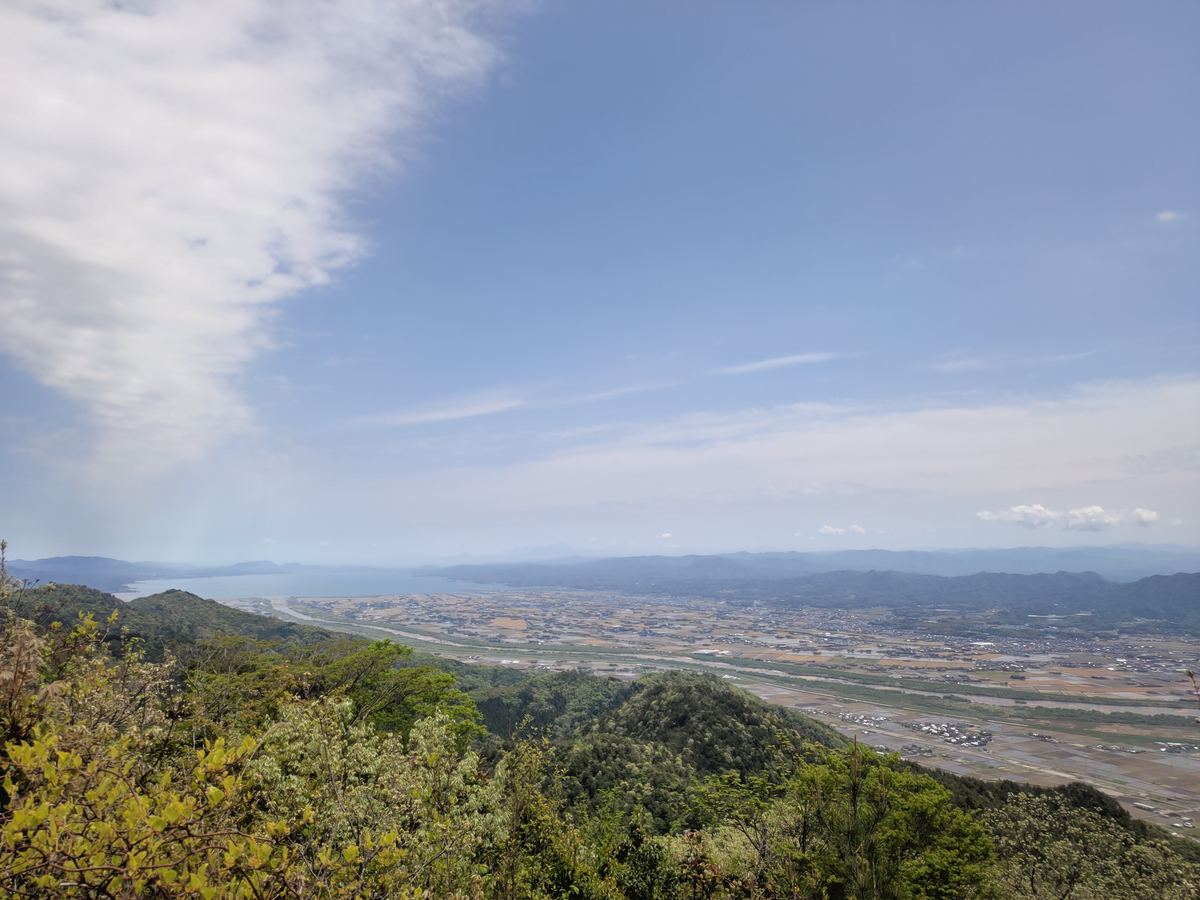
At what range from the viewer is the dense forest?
15.4 ft


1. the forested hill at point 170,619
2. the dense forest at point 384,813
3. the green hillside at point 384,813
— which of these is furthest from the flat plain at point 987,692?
the forested hill at point 170,619

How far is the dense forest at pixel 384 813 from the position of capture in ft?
15.4

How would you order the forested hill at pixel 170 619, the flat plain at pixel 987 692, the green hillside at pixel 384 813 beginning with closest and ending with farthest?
A: the green hillside at pixel 384 813, the forested hill at pixel 170 619, the flat plain at pixel 987 692

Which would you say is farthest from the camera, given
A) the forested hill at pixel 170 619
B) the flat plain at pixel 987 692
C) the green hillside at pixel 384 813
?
the flat plain at pixel 987 692

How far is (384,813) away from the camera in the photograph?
8.26 m

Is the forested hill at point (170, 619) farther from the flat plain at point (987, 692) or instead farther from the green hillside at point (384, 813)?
the flat plain at point (987, 692)

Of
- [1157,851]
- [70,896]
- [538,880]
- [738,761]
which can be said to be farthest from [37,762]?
[738,761]

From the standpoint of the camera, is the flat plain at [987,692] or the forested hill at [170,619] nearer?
the forested hill at [170,619]

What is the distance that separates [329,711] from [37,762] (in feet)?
28.9

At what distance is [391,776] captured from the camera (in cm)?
952

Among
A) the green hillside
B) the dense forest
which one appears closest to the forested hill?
the dense forest

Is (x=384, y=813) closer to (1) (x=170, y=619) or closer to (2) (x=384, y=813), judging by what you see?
(2) (x=384, y=813)

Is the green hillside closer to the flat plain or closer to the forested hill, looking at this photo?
the forested hill

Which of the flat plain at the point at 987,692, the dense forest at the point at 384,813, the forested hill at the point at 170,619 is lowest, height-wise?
the flat plain at the point at 987,692
